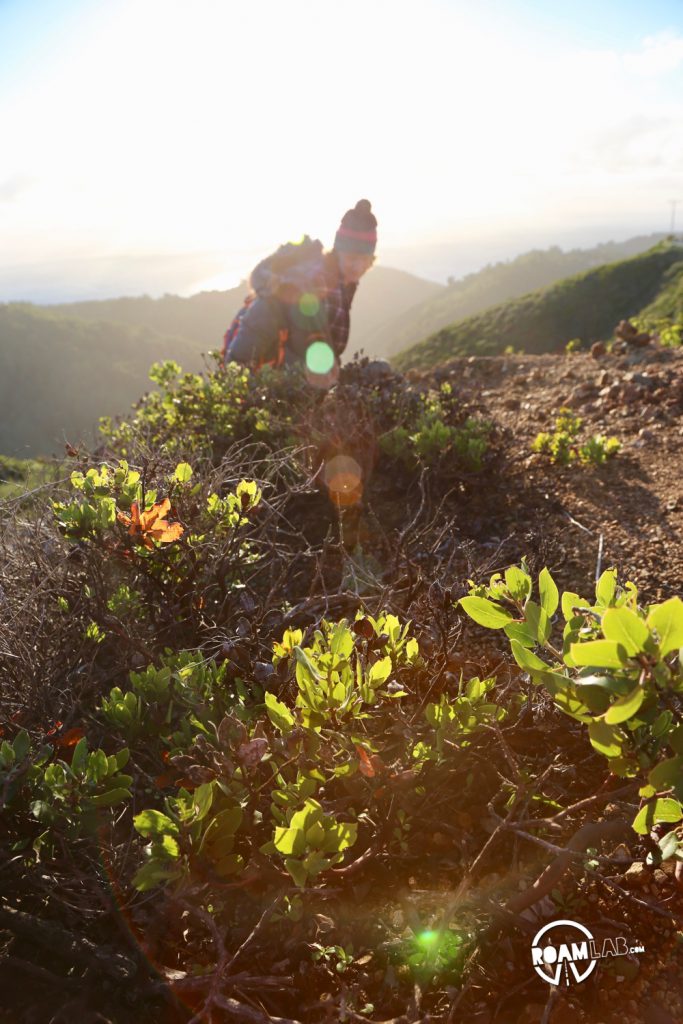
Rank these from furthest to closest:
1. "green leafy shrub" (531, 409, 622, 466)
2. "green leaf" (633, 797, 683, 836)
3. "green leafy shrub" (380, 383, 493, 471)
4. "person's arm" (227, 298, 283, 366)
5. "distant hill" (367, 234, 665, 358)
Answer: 1. "distant hill" (367, 234, 665, 358)
2. "person's arm" (227, 298, 283, 366)
3. "green leafy shrub" (531, 409, 622, 466)
4. "green leafy shrub" (380, 383, 493, 471)
5. "green leaf" (633, 797, 683, 836)

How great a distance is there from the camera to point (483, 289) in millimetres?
111438

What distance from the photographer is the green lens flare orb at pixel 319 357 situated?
6.71 metres

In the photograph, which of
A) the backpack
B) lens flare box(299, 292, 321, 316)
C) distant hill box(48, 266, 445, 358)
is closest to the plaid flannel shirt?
lens flare box(299, 292, 321, 316)

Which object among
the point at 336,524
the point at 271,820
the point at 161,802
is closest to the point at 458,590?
the point at 271,820

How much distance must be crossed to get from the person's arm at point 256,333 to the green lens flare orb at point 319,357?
22.6 inches

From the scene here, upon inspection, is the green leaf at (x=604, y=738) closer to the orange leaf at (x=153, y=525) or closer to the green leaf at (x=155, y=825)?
the green leaf at (x=155, y=825)

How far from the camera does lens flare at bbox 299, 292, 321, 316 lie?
26.1ft

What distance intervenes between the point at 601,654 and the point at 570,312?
38.4 metres

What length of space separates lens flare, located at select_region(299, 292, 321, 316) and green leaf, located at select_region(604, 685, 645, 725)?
768 centimetres

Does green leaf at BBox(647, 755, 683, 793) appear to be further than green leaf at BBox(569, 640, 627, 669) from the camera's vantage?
Yes

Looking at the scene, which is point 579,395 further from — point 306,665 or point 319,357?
point 306,665

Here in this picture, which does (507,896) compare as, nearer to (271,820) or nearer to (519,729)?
(519,729)

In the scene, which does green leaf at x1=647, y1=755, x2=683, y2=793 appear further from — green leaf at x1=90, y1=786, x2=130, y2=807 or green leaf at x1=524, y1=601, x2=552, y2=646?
green leaf at x1=90, y1=786, x2=130, y2=807

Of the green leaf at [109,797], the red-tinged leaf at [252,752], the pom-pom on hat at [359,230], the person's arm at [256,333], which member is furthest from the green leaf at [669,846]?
the pom-pom on hat at [359,230]
